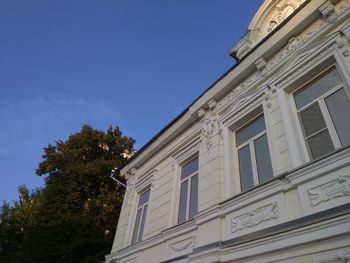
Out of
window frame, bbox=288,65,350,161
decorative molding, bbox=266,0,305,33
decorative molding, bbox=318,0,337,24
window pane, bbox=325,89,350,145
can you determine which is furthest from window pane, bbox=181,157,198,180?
decorative molding, bbox=318,0,337,24

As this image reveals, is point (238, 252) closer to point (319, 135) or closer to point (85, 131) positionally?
point (319, 135)

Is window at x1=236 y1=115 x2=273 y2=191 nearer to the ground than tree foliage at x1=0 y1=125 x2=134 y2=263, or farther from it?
nearer to the ground

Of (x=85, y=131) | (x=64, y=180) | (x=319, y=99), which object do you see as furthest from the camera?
(x=85, y=131)

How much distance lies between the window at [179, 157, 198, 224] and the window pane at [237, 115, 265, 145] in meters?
1.65

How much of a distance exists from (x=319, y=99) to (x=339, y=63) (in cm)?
68

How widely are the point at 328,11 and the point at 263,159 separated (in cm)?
306

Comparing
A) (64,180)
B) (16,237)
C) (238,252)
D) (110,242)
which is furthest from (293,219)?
(16,237)

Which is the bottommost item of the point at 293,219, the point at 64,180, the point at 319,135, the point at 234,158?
the point at 293,219

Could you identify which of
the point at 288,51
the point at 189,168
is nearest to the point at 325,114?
the point at 288,51

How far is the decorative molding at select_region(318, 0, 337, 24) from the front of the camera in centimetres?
527

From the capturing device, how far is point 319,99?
5.07 m

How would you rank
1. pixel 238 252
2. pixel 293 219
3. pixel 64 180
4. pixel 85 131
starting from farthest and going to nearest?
1. pixel 85 131
2. pixel 64 180
3. pixel 238 252
4. pixel 293 219

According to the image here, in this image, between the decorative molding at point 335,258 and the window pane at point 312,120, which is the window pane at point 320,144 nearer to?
the window pane at point 312,120

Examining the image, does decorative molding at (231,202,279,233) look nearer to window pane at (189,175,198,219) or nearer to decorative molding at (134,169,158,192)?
window pane at (189,175,198,219)
